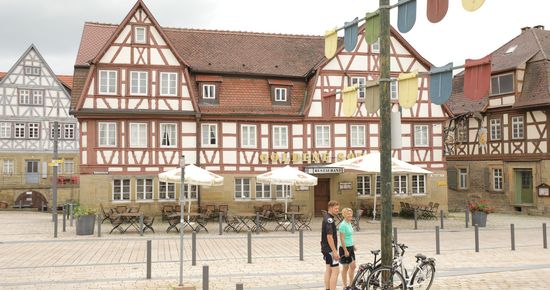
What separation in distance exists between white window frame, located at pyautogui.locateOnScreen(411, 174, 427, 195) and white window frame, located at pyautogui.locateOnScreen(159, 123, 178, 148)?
12271 millimetres

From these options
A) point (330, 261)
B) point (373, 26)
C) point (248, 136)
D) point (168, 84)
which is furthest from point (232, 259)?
point (168, 84)

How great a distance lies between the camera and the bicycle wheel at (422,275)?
33.4 ft

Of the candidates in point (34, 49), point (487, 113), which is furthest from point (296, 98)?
point (34, 49)

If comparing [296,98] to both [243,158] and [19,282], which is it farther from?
[19,282]

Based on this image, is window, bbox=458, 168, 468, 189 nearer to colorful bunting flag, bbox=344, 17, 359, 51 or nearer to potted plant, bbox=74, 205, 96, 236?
potted plant, bbox=74, 205, 96, 236

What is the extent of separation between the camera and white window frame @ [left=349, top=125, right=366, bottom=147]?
95.6 feet

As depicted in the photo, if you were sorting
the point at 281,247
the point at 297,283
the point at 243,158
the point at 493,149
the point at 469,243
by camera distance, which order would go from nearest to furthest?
1. the point at 297,283
2. the point at 281,247
3. the point at 469,243
4. the point at 243,158
5. the point at 493,149

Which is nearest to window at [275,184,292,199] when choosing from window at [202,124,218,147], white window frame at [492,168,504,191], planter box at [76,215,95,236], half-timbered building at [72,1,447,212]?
half-timbered building at [72,1,447,212]

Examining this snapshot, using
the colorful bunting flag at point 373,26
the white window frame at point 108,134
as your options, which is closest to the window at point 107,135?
the white window frame at point 108,134

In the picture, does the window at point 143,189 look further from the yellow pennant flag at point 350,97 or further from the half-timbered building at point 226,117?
the yellow pennant flag at point 350,97

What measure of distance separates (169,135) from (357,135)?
Result: 9.41m

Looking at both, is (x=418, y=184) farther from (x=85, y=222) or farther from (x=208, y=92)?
(x=85, y=222)

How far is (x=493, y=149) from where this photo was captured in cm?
3394

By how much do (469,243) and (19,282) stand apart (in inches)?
522
